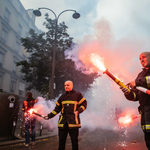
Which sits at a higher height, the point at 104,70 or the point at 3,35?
the point at 3,35

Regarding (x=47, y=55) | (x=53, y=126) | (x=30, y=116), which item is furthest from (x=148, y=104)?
(x=47, y=55)

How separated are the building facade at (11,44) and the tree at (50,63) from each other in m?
5.69

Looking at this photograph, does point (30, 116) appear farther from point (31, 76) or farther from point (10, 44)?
point (10, 44)

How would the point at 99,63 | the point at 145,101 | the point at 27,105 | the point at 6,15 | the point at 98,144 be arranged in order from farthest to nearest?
the point at 6,15, the point at 98,144, the point at 27,105, the point at 99,63, the point at 145,101

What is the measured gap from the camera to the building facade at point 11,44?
23094 millimetres

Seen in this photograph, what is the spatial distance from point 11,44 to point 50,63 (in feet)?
38.6

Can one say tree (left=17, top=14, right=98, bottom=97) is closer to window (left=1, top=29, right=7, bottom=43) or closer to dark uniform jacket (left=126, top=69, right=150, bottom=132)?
window (left=1, top=29, right=7, bottom=43)

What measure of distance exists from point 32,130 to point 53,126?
5.83 m

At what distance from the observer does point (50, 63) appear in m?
17.3

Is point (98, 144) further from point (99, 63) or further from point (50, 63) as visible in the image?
point (50, 63)

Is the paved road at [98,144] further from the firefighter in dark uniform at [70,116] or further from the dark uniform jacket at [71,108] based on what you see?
the dark uniform jacket at [71,108]

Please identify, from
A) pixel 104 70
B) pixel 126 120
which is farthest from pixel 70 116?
pixel 126 120

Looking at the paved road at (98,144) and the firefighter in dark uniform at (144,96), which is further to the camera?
the paved road at (98,144)

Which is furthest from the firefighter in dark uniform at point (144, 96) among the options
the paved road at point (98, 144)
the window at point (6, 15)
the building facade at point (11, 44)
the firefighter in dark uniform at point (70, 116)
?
the window at point (6, 15)
